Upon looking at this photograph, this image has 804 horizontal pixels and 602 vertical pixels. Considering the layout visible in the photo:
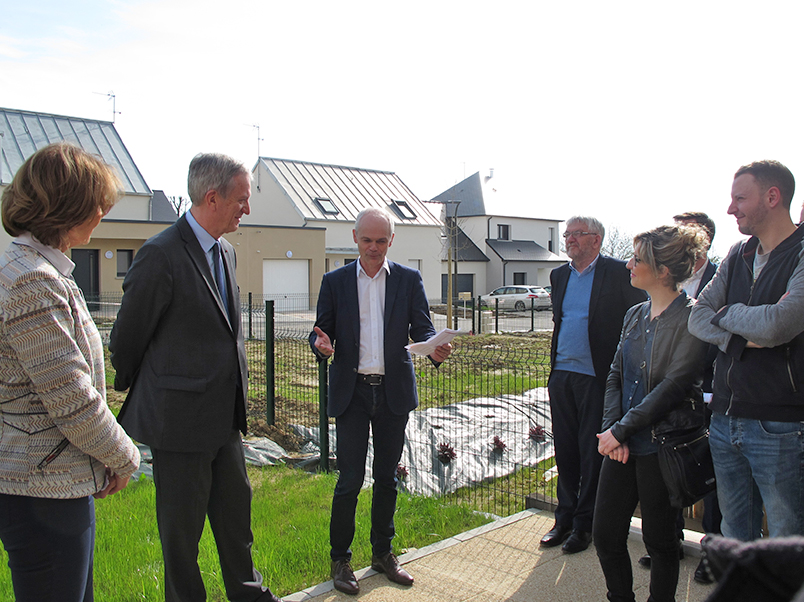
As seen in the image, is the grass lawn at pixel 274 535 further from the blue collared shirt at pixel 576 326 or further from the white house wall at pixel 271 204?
the white house wall at pixel 271 204

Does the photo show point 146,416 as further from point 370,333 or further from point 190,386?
point 370,333

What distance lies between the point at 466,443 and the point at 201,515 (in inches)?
177

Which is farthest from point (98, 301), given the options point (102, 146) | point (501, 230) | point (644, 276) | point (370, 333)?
point (501, 230)

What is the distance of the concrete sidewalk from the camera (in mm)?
3469

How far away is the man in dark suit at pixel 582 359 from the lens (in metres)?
4.26

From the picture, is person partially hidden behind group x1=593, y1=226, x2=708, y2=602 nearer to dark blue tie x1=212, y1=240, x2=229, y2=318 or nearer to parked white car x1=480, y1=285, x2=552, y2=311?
dark blue tie x1=212, y1=240, x2=229, y2=318

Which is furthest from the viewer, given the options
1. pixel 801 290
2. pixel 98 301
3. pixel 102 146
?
pixel 102 146

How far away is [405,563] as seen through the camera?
12.8 feet

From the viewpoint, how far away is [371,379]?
147 inches

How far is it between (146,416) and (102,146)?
111 ft

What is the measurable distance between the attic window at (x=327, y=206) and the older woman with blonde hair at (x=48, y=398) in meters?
37.2

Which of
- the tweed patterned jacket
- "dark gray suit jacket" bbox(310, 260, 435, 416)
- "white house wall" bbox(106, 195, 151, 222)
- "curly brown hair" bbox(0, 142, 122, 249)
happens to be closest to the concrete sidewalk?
"dark gray suit jacket" bbox(310, 260, 435, 416)

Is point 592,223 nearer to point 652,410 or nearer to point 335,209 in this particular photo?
point 652,410

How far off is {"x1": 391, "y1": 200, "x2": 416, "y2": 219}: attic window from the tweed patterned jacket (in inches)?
1589
